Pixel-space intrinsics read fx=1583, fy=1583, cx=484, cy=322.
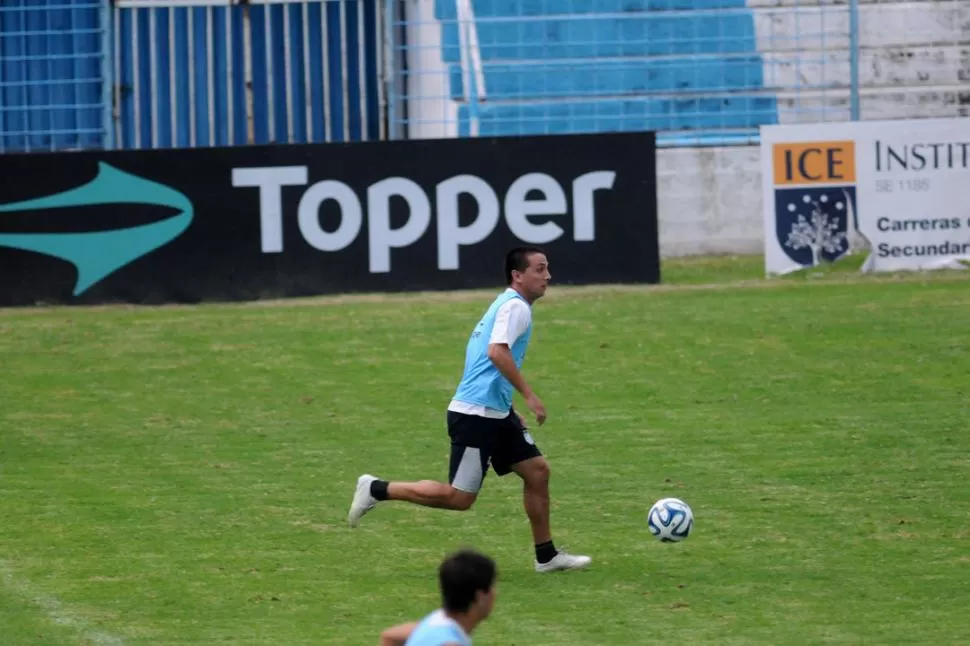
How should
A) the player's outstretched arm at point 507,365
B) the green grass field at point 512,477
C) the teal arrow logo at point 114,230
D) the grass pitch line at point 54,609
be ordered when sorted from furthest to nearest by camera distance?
the teal arrow logo at point 114,230 → the player's outstretched arm at point 507,365 → the green grass field at point 512,477 → the grass pitch line at point 54,609

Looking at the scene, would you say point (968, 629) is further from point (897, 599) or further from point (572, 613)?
point (572, 613)

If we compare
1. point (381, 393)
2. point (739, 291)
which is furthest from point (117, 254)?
point (739, 291)

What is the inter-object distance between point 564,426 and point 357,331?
184 inches

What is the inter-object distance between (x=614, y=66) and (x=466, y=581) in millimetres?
20718

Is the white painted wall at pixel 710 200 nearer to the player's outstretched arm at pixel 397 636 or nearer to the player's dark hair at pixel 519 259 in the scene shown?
the player's dark hair at pixel 519 259

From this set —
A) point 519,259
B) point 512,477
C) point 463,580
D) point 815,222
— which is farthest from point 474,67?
point 463,580

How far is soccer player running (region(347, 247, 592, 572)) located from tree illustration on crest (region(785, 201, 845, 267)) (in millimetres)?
12269

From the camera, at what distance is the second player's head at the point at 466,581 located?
5.23 m

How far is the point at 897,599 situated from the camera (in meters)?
8.70

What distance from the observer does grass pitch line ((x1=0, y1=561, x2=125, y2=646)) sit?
814 cm

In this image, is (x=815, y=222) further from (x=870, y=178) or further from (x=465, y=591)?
(x=465, y=591)

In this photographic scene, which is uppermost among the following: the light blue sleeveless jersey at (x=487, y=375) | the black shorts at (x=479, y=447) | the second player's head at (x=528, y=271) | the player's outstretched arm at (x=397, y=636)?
the second player's head at (x=528, y=271)

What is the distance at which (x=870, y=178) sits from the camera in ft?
68.2

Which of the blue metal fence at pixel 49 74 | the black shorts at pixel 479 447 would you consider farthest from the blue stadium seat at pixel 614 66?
the black shorts at pixel 479 447
